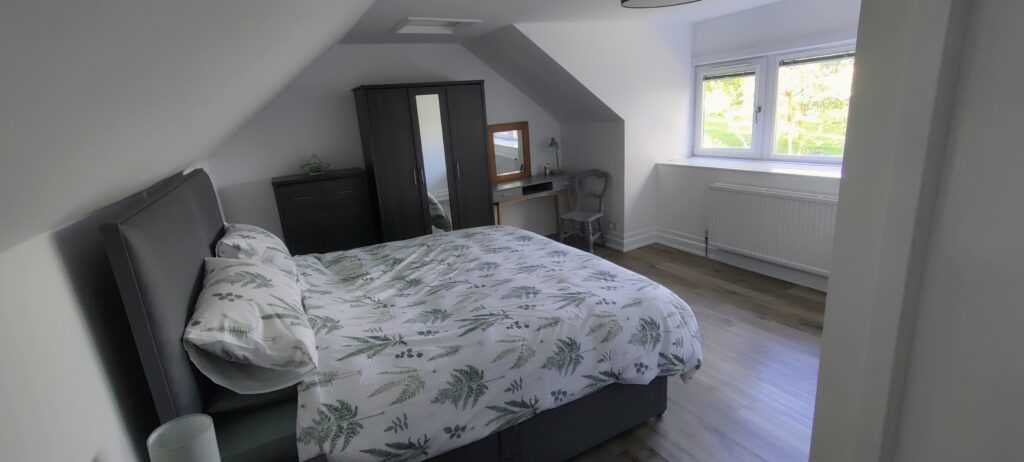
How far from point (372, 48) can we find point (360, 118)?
685mm

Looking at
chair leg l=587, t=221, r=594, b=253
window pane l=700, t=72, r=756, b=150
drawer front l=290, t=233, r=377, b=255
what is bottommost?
chair leg l=587, t=221, r=594, b=253

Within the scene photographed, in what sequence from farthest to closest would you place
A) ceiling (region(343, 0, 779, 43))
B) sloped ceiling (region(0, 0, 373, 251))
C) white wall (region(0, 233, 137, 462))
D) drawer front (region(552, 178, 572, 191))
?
drawer front (region(552, 178, 572, 191))
ceiling (region(343, 0, 779, 43))
white wall (region(0, 233, 137, 462))
sloped ceiling (region(0, 0, 373, 251))

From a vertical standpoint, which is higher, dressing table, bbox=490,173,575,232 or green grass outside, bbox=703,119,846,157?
green grass outside, bbox=703,119,846,157

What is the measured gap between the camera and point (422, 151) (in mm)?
3943

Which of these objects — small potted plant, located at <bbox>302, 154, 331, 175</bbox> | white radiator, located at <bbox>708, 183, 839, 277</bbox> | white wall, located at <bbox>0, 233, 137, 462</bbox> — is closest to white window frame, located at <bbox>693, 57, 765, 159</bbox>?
white radiator, located at <bbox>708, 183, 839, 277</bbox>

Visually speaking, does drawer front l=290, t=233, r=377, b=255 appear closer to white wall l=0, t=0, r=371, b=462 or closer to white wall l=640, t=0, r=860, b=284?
white wall l=0, t=0, r=371, b=462

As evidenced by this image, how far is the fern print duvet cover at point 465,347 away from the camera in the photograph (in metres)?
1.51

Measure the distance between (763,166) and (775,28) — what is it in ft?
3.58

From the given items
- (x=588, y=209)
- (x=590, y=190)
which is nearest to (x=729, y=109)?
(x=590, y=190)

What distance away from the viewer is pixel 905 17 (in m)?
0.66

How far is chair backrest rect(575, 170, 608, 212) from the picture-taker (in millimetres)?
4688

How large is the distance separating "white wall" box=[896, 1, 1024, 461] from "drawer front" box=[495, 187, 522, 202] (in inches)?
152

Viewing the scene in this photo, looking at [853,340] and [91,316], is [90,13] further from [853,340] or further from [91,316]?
[91,316]

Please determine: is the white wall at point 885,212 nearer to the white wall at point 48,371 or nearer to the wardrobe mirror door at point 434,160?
the white wall at point 48,371
